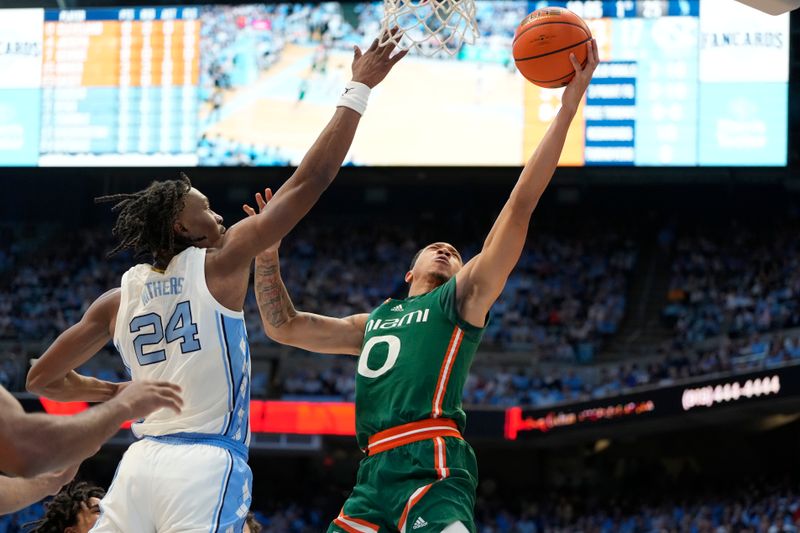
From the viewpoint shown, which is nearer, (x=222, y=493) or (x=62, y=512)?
(x=222, y=493)

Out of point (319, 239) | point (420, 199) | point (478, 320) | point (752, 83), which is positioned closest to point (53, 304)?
point (319, 239)

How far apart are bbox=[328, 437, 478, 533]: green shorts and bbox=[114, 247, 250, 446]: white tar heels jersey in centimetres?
59

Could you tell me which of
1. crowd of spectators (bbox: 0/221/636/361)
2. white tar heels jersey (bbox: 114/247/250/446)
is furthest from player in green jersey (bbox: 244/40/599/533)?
crowd of spectators (bbox: 0/221/636/361)

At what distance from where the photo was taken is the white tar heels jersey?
13.6 feet

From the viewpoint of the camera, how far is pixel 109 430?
2.94 m

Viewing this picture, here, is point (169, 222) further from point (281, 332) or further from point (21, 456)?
point (21, 456)

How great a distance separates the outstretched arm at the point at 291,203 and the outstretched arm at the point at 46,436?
126 centimetres

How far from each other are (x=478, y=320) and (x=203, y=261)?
117 centimetres

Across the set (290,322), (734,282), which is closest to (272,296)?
(290,322)

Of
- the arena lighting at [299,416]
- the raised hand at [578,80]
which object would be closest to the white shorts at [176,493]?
the raised hand at [578,80]

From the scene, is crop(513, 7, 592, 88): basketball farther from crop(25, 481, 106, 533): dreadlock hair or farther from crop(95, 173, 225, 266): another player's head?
crop(25, 481, 106, 533): dreadlock hair

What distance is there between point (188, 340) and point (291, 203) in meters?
0.62

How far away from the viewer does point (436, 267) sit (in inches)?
203

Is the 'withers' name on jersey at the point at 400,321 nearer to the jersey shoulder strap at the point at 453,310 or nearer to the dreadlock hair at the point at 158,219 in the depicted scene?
the jersey shoulder strap at the point at 453,310
